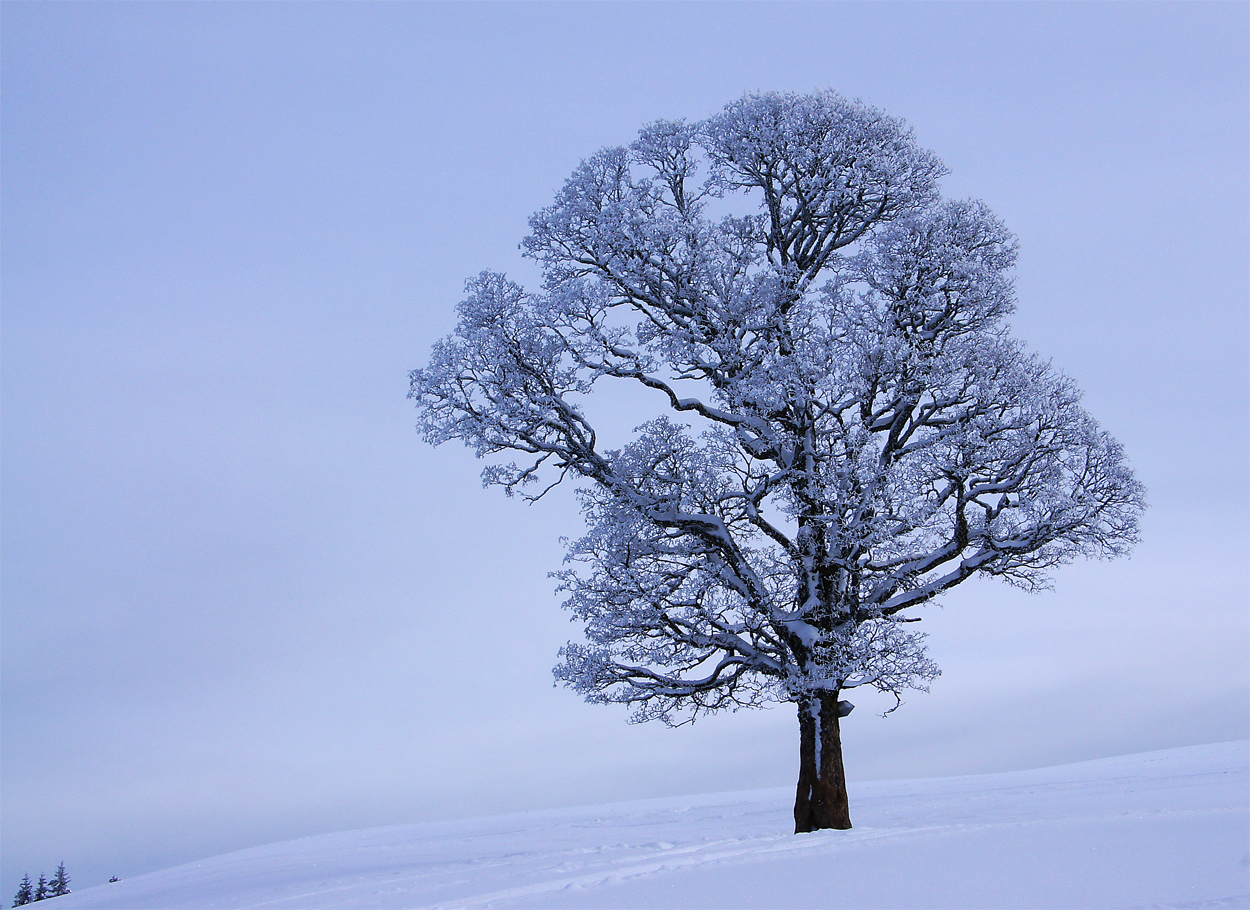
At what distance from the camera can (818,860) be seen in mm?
11422

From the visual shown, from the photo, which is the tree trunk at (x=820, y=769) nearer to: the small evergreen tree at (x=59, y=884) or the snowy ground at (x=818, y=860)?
the snowy ground at (x=818, y=860)

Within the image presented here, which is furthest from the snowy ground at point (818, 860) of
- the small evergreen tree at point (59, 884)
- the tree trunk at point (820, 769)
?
the small evergreen tree at point (59, 884)

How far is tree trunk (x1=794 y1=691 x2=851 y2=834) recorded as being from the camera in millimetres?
16766

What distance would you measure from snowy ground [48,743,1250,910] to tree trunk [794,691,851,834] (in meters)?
0.89

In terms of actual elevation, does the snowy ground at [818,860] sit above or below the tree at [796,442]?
below

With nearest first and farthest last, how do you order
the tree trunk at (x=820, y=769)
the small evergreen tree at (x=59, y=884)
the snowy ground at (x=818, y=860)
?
the snowy ground at (x=818, y=860), the tree trunk at (x=820, y=769), the small evergreen tree at (x=59, y=884)

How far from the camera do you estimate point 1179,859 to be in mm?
9500

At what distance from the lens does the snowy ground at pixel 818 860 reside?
8.93 m

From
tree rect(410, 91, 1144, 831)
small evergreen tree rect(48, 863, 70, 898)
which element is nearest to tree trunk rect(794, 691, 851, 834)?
tree rect(410, 91, 1144, 831)

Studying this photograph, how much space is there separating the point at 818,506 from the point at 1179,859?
8540 millimetres

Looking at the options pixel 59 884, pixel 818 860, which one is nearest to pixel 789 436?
pixel 818 860

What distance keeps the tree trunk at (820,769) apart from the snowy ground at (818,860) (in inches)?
35.2

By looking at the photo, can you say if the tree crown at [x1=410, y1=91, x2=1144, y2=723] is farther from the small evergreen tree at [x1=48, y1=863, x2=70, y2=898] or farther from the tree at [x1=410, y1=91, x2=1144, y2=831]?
the small evergreen tree at [x1=48, y1=863, x2=70, y2=898]

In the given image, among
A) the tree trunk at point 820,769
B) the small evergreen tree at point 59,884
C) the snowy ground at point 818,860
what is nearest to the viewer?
the snowy ground at point 818,860
